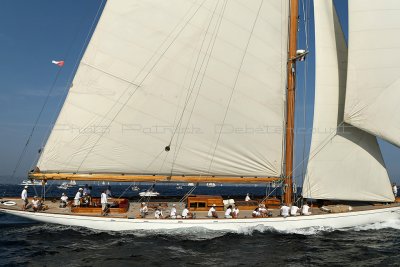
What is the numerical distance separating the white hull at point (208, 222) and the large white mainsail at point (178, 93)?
3.12 meters

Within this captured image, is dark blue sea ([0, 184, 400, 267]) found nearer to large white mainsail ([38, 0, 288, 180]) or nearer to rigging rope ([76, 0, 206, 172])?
large white mainsail ([38, 0, 288, 180])

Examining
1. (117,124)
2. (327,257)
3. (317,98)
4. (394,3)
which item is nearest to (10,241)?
(117,124)

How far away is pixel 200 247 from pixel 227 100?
947 cm

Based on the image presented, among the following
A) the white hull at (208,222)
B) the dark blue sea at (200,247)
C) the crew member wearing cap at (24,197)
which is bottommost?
the dark blue sea at (200,247)

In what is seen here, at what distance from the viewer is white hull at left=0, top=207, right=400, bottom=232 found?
64.4 feet

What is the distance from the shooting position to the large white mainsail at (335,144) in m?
22.1

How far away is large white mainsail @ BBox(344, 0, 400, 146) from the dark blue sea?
258 inches

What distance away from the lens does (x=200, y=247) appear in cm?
1811

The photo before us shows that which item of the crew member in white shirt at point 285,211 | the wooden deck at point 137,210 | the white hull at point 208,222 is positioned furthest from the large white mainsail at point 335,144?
the crew member in white shirt at point 285,211

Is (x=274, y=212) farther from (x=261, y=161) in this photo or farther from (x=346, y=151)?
(x=346, y=151)

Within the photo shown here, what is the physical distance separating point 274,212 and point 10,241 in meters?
15.0

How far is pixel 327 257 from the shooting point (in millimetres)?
16828

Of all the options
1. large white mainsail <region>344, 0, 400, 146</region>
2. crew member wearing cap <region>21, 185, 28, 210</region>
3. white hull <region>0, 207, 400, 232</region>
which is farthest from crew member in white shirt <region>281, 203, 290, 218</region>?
crew member wearing cap <region>21, 185, 28, 210</region>

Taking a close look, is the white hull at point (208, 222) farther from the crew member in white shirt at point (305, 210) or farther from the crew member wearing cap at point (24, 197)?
the crew member wearing cap at point (24, 197)
